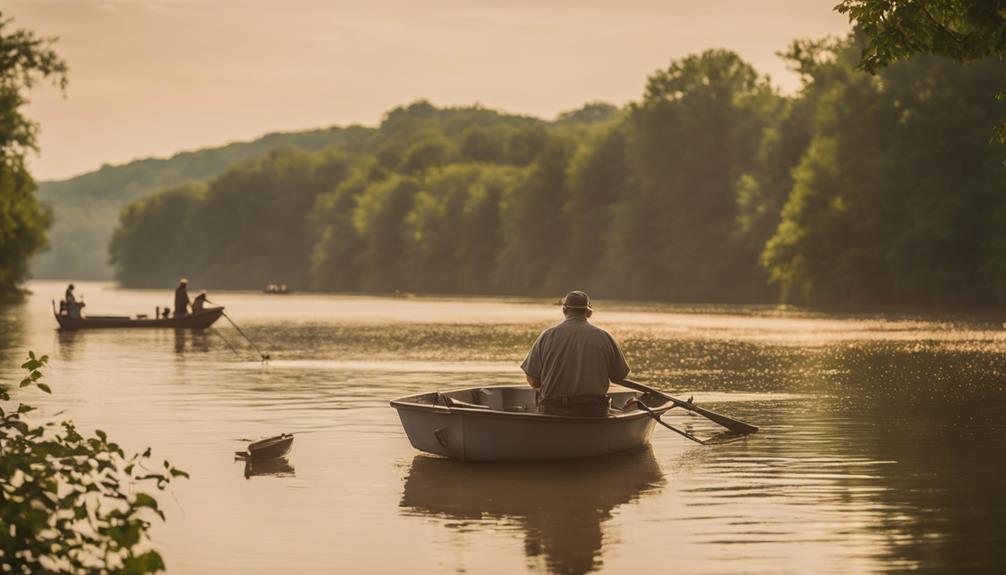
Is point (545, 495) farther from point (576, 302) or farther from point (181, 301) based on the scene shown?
point (181, 301)

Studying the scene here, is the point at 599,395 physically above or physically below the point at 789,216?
below

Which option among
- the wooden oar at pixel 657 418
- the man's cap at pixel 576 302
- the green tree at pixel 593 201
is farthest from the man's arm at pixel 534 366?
the green tree at pixel 593 201

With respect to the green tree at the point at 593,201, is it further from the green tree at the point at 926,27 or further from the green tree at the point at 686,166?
the green tree at the point at 926,27

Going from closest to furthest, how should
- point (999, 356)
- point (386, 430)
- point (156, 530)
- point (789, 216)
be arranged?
point (156, 530), point (386, 430), point (999, 356), point (789, 216)

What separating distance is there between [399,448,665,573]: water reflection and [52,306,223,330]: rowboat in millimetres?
40543

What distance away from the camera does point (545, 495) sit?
17.0 m

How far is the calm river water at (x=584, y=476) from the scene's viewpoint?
44.3 ft

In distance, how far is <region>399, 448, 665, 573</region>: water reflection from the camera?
14.0m

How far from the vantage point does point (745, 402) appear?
2936cm

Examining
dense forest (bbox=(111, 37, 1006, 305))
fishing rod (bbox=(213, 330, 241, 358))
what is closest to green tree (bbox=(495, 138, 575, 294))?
dense forest (bbox=(111, 37, 1006, 305))

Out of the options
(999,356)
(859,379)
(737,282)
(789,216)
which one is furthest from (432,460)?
(737,282)

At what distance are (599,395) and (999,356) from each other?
2594cm

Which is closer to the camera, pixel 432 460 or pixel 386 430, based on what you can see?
pixel 432 460

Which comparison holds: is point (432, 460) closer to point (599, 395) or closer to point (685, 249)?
point (599, 395)
